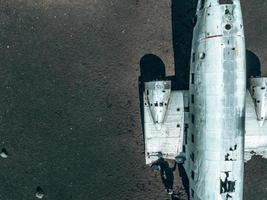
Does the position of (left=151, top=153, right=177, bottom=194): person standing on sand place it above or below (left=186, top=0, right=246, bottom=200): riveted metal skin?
below

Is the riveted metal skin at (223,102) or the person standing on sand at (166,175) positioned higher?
the riveted metal skin at (223,102)

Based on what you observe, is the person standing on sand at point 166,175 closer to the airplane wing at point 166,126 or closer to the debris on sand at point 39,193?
the airplane wing at point 166,126

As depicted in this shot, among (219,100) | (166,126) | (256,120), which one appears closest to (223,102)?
(219,100)

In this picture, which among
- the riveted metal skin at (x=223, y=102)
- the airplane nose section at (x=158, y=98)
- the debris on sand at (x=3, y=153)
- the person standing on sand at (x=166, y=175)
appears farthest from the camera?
the debris on sand at (x=3, y=153)

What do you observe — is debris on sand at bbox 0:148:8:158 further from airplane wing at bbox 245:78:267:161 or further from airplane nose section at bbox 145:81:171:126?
airplane wing at bbox 245:78:267:161

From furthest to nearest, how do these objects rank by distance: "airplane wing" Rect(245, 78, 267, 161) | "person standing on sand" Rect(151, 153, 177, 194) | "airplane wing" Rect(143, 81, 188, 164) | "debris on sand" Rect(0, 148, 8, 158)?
"debris on sand" Rect(0, 148, 8, 158) < "person standing on sand" Rect(151, 153, 177, 194) < "airplane wing" Rect(143, 81, 188, 164) < "airplane wing" Rect(245, 78, 267, 161)

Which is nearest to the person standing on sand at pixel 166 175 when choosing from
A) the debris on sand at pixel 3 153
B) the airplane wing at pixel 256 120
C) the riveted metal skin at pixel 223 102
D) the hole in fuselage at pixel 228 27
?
the riveted metal skin at pixel 223 102

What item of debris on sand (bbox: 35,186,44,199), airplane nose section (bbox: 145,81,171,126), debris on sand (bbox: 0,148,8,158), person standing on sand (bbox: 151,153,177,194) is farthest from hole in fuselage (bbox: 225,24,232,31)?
debris on sand (bbox: 0,148,8,158)

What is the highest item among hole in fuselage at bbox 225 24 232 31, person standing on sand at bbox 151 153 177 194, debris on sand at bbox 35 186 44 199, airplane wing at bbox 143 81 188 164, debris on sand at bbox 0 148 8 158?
hole in fuselage at bbox 225 24 232 31
